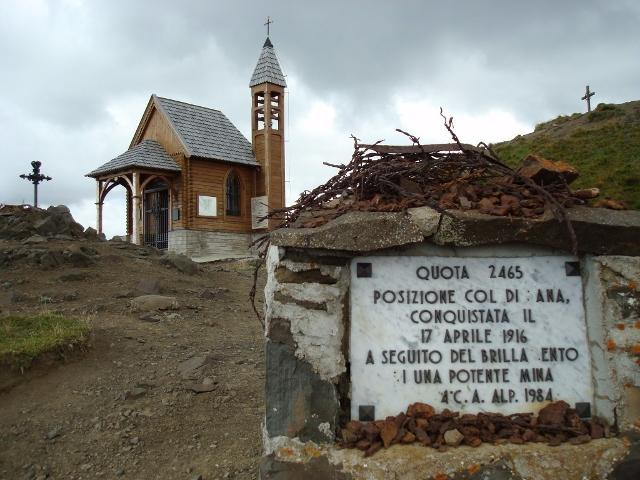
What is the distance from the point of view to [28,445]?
16.2 ft

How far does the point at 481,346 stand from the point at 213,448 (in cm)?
259

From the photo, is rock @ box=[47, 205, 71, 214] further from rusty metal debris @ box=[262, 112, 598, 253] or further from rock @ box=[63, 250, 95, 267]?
rusty metal debris @ box=[262, 112, 598, 253]

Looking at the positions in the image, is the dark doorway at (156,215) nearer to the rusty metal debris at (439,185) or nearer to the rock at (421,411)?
the rusty metal debris at (439,185)

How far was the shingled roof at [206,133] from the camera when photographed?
74.9 ft

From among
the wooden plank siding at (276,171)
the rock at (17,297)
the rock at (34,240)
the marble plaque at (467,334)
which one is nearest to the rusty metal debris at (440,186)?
the marble plaque at (467,334)

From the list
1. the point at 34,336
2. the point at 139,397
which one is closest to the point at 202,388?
the point at 139,397

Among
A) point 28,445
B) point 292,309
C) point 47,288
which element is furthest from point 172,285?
point 292,309

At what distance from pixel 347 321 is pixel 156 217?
22.0 meters

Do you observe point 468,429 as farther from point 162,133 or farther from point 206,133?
point 162,133

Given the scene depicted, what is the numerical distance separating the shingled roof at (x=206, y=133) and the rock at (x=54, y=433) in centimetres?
1777

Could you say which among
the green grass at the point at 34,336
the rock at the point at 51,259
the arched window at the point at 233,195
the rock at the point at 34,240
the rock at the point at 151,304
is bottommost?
the green grass at the point at 34,336

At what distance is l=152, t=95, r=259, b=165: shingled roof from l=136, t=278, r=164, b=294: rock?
37.6ft

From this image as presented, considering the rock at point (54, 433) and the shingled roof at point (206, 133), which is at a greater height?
the shingled roof at point (206, 133)

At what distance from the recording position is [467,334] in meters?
3.41
